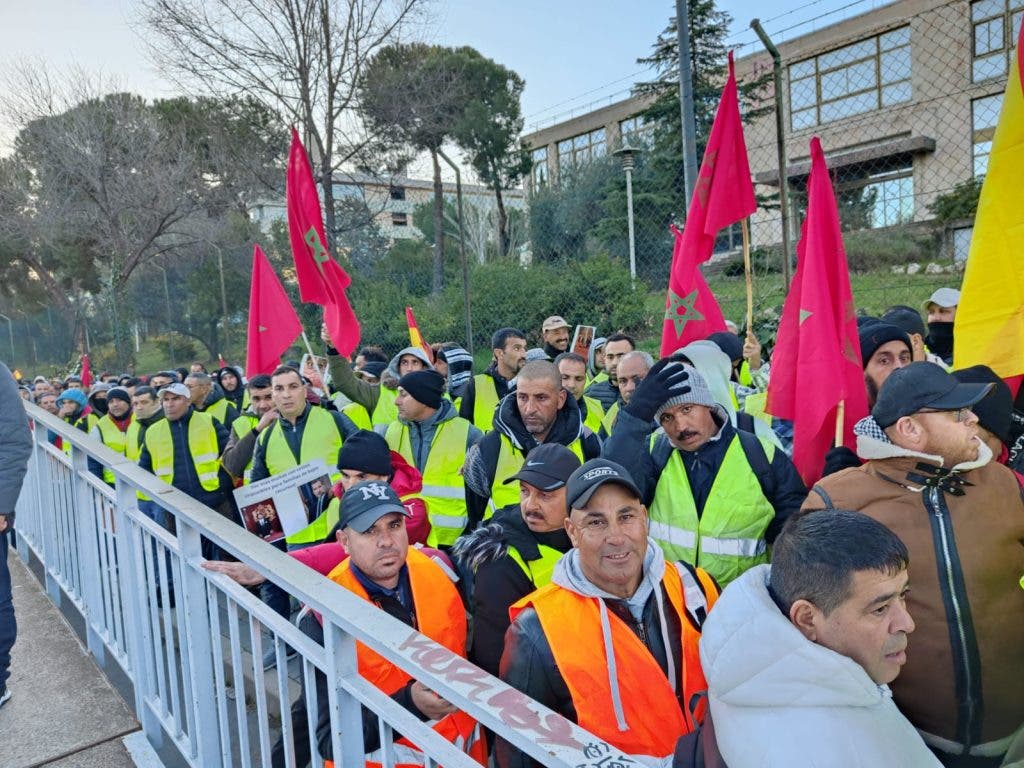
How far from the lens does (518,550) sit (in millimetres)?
2623

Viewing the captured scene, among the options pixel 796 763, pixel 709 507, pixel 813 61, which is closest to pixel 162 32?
pixel 813 61

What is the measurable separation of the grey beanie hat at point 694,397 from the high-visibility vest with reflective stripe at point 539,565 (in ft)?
2.28

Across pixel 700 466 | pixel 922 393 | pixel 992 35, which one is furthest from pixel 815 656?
pixel 992 35

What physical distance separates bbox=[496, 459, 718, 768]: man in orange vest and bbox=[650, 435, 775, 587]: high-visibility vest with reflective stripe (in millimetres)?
392

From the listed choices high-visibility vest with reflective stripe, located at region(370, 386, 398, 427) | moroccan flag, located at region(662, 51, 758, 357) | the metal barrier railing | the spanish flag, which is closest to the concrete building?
moroccan flag, located at region(662, 51, 758, 357)

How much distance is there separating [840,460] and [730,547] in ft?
2.12

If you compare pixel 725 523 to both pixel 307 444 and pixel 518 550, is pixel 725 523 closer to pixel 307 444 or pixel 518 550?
pixel 518 550

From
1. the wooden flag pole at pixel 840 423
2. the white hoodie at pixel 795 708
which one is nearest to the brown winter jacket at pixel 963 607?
the white hoodie at pixel 795 708

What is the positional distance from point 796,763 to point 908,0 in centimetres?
2058

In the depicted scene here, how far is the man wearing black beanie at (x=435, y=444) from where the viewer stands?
4.04 m

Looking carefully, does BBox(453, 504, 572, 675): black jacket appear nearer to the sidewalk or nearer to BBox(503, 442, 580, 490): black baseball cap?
BBox(503, 442, 580, 490): black baseball cap

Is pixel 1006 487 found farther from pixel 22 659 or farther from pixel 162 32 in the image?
pixel 162 32

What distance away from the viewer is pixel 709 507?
2703 mm

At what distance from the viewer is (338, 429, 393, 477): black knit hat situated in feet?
11.1
